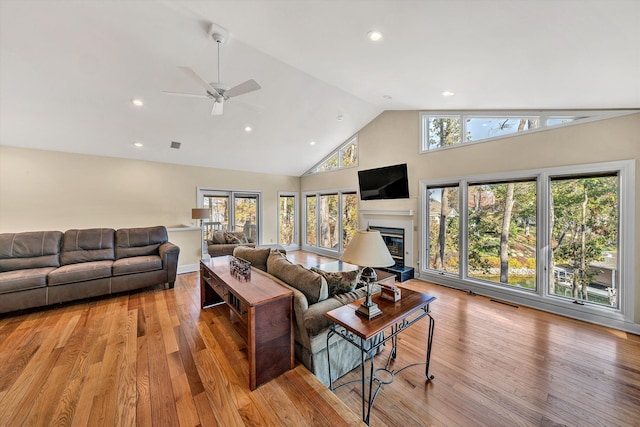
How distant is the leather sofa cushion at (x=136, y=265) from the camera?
372 centimetres

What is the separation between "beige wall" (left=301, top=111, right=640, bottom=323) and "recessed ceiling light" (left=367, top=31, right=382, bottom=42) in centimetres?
269

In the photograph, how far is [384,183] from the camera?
514 centimetres

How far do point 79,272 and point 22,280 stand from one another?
526 millimetres

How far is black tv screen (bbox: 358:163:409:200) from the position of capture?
190 inches

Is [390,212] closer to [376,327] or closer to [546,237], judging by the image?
[546,237]

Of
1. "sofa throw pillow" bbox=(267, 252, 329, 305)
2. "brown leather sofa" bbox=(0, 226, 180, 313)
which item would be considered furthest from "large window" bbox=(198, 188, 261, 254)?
"sofa throw pillow" bbox=(267, 252, 329, 305)

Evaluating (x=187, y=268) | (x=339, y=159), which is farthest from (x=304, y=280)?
(x=339, y=159)

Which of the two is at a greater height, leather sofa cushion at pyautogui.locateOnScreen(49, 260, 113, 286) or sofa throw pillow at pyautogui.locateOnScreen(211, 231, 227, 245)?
sofa throw pillow at pyautogui.locateOnScreen(211, 231, 227, 245)

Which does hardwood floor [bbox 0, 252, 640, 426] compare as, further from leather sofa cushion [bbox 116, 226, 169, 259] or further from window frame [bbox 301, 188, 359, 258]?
window frame [bbox 301, 188, 359, 258]

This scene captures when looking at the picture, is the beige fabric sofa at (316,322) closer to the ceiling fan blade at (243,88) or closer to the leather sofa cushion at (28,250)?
the ceiling fan blade at (243,88)

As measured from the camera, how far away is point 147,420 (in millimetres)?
1577

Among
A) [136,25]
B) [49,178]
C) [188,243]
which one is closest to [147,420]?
[136,25]

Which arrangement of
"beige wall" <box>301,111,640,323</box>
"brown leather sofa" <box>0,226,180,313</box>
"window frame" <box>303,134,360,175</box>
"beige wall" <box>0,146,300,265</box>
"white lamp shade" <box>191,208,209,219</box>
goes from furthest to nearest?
"window frame" <box>303,134,360,175</box>, "white lamp shade" <box>191,208,209,219</box>, "beige wall" <box>0,146,300,265</box>, "brown leather sofa" <box>0,226,180,313</box>, "beige wall" <box>301,111,640,323</box>

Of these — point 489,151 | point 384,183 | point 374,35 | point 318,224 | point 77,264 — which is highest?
point 374,35
